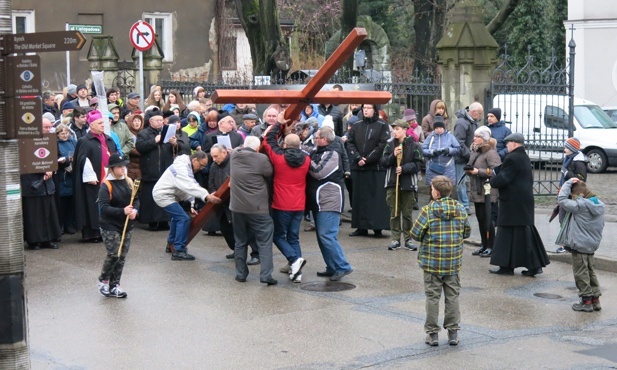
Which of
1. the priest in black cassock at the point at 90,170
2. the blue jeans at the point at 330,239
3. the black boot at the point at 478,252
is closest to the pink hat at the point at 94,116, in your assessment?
the priest in black cassock at the point at 90,170

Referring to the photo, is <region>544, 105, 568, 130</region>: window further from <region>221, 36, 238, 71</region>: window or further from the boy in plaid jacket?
<region>221, 36, 238, 71</region>: window

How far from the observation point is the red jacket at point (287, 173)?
40.1 ft

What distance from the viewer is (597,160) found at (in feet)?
84.6

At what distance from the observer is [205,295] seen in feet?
38.3

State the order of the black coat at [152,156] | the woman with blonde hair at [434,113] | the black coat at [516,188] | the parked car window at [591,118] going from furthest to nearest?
the parked car window at [591,118], the woman with blonde hair at [434,113], the black coat at [152,156], the black coat at [516,188]

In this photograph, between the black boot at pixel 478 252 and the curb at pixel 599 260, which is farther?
the black boot at pixel 478 252

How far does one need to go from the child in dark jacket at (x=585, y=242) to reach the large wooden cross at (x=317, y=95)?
2389mm

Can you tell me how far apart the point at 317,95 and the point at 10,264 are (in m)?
4.68

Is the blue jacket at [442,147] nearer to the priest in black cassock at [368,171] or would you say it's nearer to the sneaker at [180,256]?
the priest in black cassock at [368,171]

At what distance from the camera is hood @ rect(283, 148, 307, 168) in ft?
39.9

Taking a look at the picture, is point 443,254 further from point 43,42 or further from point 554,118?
point 554,118

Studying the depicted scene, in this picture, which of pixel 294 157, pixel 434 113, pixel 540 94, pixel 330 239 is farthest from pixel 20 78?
pixel 540 94

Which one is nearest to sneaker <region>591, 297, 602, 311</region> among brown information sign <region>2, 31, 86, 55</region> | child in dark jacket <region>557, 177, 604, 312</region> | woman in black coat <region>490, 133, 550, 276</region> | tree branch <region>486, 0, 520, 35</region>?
child in dark jacket <region>557, 177, 604, 312</region>

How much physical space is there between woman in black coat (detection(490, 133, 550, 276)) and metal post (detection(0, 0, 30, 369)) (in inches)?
261
